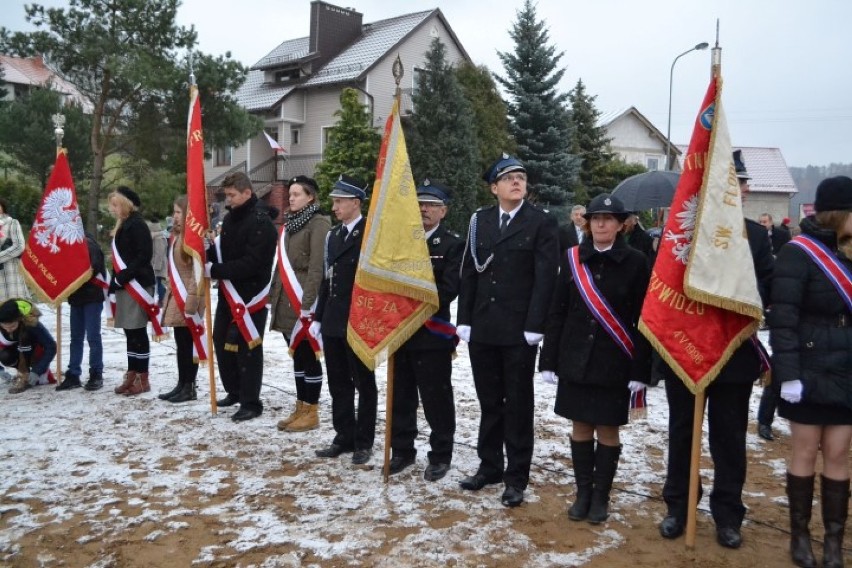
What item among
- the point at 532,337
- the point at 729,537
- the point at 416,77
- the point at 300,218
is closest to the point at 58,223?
the point at 300,218

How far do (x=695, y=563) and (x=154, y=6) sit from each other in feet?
64.7

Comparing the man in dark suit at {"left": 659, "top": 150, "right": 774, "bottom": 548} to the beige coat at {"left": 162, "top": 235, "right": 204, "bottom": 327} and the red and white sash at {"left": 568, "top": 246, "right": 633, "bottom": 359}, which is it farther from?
the beige coat at {"left": 162, "top": 235, "right": 204, "bottom": 327}

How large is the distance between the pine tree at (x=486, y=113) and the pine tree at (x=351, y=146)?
5.26 m

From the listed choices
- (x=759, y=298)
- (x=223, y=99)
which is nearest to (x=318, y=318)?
(x=759, y=298)

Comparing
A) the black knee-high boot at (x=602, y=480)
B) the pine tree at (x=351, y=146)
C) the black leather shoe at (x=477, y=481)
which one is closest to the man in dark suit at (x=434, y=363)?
the black leather shoe at (x=477, y=481)

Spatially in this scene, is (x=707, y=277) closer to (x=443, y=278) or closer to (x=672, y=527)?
(x=672, y=527)

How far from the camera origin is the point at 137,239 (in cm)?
725

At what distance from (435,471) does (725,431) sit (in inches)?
76.8

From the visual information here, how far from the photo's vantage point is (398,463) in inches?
205

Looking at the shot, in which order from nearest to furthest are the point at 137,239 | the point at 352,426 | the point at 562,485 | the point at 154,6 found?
the point at 562,485 → the point at 352,426 → the point at 137,239 → the point at 154,6

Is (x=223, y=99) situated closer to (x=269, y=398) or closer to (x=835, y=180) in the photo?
(x=269, y=398)

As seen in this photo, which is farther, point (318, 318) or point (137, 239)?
point (137, 239)

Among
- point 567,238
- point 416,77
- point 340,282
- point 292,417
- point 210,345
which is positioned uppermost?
point 416,77

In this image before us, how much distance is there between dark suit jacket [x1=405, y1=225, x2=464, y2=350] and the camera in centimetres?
503
